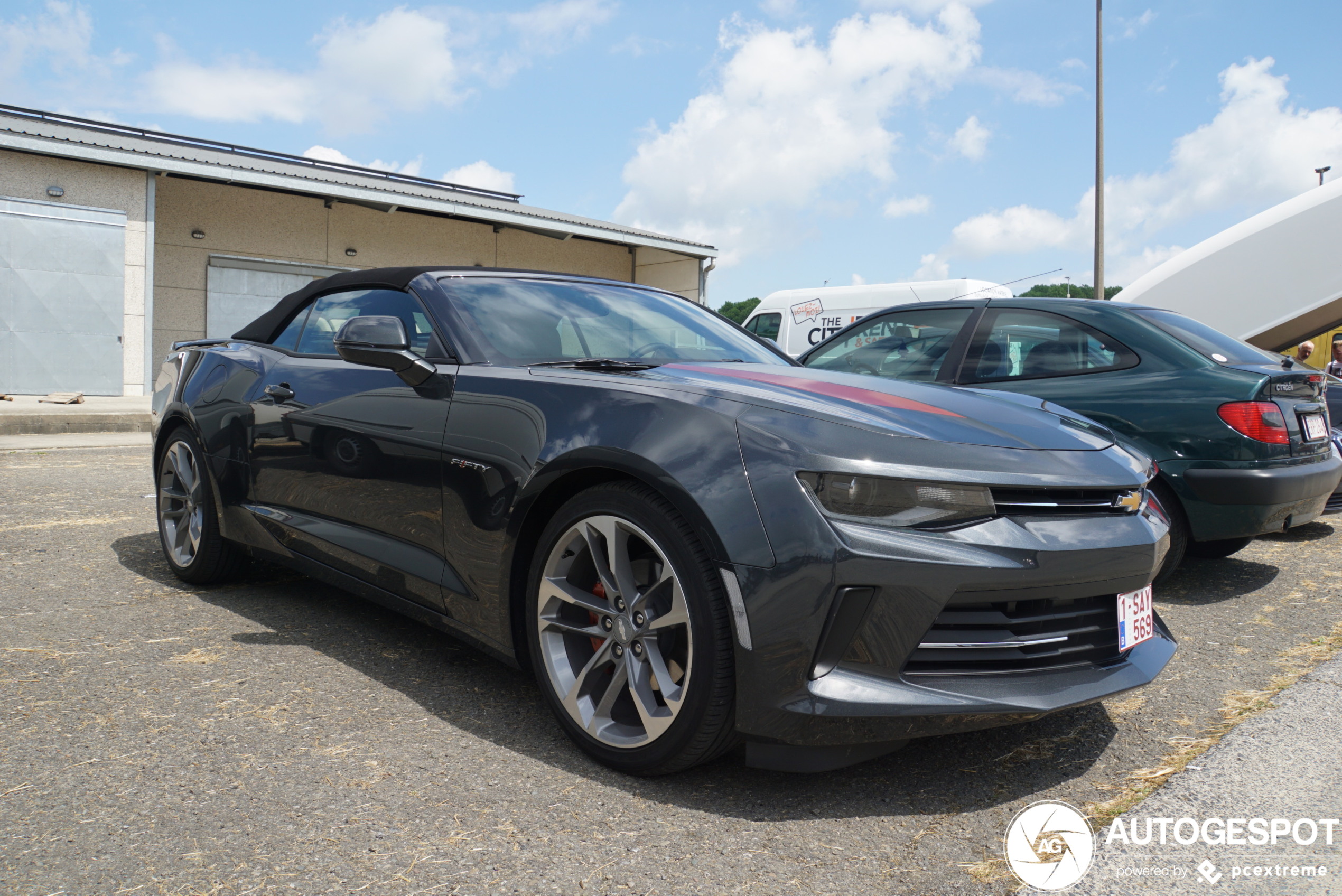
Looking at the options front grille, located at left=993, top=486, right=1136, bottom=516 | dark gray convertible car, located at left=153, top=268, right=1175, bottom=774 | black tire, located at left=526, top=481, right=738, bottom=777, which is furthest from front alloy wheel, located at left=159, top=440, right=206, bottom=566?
front grille, located at left=993, top=486, right=1136, bottom=516

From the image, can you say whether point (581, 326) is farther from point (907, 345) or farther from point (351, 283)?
point (907, 345)

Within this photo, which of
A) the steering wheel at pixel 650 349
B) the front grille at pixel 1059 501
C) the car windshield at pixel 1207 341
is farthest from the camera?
the car windshield at pixel 1207 341

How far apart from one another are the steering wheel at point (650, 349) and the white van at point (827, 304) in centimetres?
1081

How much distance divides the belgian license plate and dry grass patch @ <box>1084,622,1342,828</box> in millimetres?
335

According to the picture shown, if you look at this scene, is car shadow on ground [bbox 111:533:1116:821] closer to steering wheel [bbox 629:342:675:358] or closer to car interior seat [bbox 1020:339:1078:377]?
steering wheel [bbox 629:342:675:358]

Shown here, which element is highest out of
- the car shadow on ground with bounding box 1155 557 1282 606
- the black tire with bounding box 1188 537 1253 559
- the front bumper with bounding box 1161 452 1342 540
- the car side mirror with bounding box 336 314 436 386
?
the car side mirror with bounding box 336 314 436 386

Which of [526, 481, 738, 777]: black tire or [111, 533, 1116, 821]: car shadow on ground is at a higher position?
[526, 481, 738, 777]: black tire

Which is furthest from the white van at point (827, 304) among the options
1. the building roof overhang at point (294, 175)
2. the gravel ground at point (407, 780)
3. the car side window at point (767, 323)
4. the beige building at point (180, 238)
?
the gravel ground at point (407, 780)

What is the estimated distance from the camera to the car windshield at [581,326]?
3.00 m

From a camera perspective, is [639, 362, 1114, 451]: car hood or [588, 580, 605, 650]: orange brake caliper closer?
[639, 362, 1114, 451]: car hood

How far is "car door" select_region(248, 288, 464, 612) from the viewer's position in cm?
285

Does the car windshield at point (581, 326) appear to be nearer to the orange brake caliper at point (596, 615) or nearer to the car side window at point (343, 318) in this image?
the car side window at point (343, 318)

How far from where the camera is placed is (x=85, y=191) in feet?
49.7

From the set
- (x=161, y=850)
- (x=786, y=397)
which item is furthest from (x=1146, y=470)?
(x=161, y=850)
